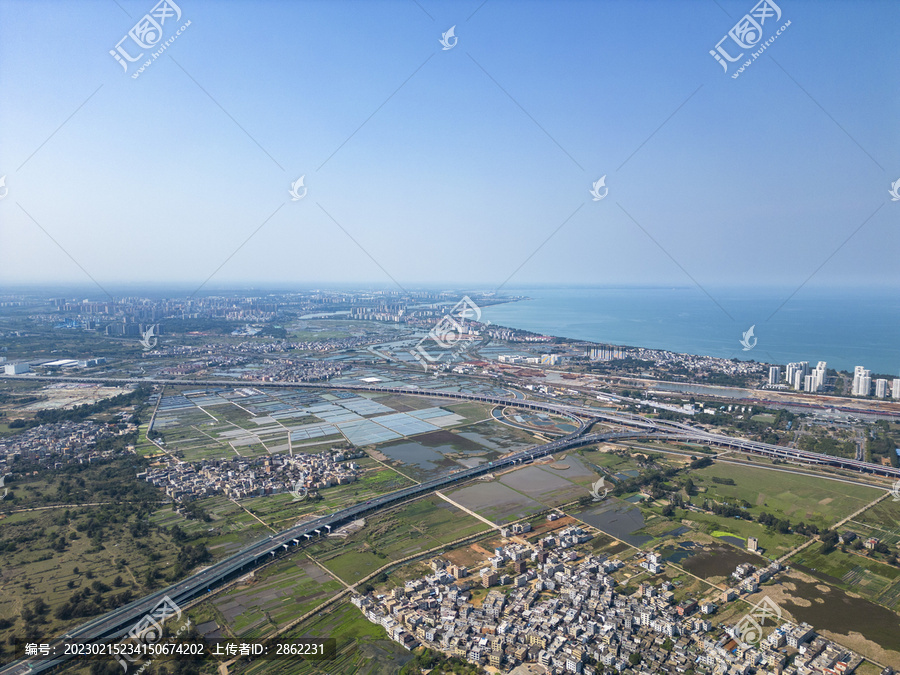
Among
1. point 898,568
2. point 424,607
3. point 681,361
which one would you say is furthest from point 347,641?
point 681,361

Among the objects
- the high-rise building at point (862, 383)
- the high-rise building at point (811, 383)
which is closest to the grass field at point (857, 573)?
the high-rise building at point (862, 383)

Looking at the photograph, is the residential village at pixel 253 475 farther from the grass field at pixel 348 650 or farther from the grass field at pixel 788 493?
the grass field at pixel 788 493

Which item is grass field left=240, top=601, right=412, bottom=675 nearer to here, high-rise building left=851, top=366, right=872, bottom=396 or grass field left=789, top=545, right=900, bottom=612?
grass field left=789, top=545, right=900, bottom=612

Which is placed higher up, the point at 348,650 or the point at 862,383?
the point at 862,383

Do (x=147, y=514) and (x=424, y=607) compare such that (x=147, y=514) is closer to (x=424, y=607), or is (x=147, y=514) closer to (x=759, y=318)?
(x=424, y=607)

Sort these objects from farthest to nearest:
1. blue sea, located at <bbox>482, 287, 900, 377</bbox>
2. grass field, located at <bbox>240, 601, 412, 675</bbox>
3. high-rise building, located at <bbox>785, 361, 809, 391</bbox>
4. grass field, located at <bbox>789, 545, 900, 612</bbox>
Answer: blue sea, located at <bbox>482, 287, 900, 377</bbox> < high-rise building, located at <bbox>785, 361, 809, 391</bbox> < grass field, located at <bbox>789, 545, 900, 612</bbox> < grass field, located at <bbox>240, 601, 412, 675</bbox>

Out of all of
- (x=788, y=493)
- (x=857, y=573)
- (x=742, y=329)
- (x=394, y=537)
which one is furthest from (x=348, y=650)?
→ (x=742, y=329)

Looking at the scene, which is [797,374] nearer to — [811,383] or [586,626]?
[811,383]

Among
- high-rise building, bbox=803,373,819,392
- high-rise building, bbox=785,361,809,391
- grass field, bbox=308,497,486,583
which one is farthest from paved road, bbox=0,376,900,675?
high-rise building, bbox=785,361,809,391

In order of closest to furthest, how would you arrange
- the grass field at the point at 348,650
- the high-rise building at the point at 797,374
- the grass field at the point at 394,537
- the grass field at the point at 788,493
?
the grass field at the point at 348,650, the grass field at the point at 394,537, the grass field at the point at 788,493, the high-rise building at the point at 797,374

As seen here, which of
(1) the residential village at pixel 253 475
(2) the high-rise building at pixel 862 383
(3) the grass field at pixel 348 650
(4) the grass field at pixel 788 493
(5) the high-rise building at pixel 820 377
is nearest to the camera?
(3) the grass field at pixel 348 650

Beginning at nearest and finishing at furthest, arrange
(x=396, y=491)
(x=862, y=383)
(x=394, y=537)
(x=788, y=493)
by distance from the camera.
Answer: (x=394, y=537) < (x=396, y=491) < (x=788, y=493) < (x=862, y=383)

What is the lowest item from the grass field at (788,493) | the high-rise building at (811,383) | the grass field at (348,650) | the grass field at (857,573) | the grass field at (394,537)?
the grass field at (348,650)
